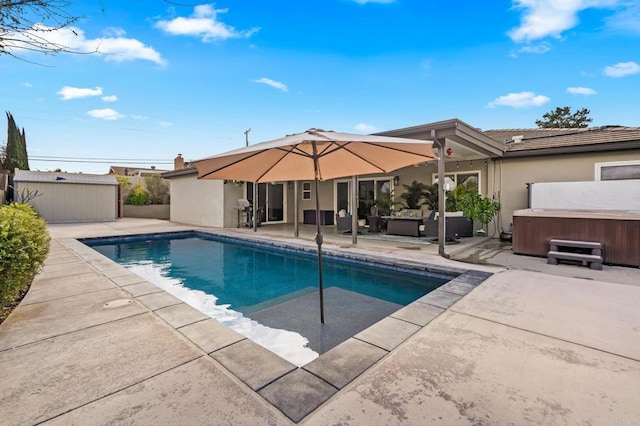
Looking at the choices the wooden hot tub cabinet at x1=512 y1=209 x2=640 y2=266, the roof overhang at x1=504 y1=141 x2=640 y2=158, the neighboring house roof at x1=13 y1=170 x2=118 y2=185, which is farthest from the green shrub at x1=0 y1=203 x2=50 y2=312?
the neighboring house roof at x1=13 y1=170 x2=118 y2=185

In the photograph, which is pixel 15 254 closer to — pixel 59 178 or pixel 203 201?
pixel 203 201

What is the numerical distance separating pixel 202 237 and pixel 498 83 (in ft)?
47.6

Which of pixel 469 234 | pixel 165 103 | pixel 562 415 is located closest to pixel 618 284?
pixel 562 415

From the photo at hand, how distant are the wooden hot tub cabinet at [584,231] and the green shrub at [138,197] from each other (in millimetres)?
21398

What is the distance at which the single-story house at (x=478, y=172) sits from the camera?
7.72m

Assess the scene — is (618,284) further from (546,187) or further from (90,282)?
(90,282)

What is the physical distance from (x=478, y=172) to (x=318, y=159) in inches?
331

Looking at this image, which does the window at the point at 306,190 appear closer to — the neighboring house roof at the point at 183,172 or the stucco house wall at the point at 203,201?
the stucco house wall at the point at 203,201

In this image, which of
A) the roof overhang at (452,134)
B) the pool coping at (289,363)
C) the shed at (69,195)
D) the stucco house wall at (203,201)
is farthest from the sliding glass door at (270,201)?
the pool coping at (289,363)

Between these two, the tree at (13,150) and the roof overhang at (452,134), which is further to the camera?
the tree at (13,150)

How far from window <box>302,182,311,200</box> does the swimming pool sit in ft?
22.4

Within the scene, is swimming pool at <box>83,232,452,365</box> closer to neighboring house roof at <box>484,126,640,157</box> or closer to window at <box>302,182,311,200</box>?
neighboring house roof at <box>484,126,640,157</box>

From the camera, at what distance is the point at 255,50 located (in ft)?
35.8

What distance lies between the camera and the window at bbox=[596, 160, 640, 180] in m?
7.75
